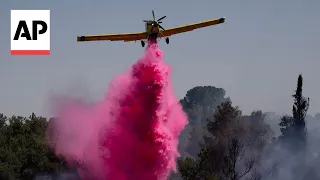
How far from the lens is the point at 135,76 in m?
64.4

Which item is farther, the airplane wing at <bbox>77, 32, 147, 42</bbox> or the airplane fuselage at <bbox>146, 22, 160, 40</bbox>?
the airplane wing at <bbox>77, 32, 147, 42</bbox>

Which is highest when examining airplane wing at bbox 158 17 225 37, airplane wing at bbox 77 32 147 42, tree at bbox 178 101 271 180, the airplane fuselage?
airplane wing at bbox 158 17 225 37

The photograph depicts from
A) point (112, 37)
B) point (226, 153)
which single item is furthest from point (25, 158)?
point (112, 37)

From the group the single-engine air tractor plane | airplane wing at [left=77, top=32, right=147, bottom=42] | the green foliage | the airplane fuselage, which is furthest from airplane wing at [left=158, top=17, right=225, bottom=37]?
the green foliage

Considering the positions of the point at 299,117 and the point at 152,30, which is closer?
the point at 152,30

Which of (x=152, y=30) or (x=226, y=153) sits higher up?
(x=152, y=30)

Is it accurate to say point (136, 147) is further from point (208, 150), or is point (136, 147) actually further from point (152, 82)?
point (208, 150)

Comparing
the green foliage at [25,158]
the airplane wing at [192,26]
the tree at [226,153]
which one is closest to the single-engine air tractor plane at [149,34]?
the airplane wing at [192,26]

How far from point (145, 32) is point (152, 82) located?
720 centimetres

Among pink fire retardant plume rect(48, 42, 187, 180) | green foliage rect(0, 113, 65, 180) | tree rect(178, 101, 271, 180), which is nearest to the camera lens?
pink fire retardant plume rect(48, 42, 187, 180)

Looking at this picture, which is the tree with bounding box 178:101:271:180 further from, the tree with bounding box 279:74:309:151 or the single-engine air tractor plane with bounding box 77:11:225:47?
the single-engine air tractor plane with bounding box 77:11:225:47

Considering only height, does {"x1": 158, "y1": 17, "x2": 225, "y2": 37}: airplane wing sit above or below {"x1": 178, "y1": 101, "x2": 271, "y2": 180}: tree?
above

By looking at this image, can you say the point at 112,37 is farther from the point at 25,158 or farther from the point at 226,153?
the point at 25,158

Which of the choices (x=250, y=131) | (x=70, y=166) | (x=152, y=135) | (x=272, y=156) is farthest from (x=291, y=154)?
(x=152, y=135)
